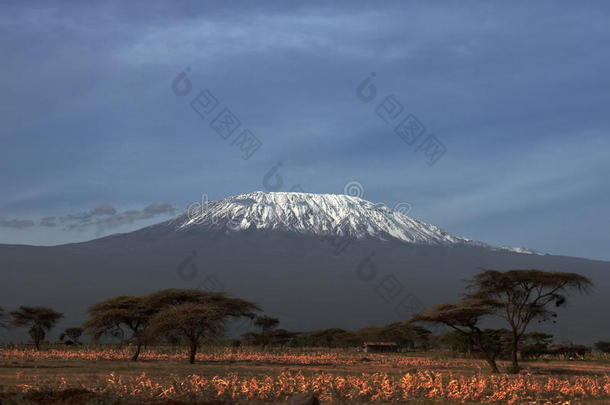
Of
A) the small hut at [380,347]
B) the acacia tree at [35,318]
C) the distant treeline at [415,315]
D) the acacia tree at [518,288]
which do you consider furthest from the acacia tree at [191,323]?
the small hut at [380,347]

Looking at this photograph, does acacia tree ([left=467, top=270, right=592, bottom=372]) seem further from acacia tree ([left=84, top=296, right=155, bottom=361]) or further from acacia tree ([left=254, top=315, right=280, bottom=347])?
acacia tree ([left=254, top=315, right=280, bottom=347])

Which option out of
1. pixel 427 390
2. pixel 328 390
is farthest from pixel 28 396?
pixel 427 390

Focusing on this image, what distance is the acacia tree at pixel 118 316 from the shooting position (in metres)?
57.7

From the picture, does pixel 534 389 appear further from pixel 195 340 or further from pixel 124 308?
pixel 124 308

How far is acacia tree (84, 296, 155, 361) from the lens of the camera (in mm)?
Result: 57688

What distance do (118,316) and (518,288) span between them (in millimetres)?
29396

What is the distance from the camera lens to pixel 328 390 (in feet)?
92.3

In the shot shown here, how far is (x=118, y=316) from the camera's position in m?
57.9

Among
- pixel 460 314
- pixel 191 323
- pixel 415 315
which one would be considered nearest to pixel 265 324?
pixel 191 323

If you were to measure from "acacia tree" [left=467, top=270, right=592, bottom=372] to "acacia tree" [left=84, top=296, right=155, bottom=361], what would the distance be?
24.6 meters

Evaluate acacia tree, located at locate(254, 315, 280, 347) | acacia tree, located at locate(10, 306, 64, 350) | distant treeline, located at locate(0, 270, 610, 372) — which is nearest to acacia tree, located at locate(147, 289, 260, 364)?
distant treeline, located at locate(0, 270, 610, 372)

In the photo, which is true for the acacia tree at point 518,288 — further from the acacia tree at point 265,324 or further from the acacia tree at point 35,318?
the acacia tree at point 265,324

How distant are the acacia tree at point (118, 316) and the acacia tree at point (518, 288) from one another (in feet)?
A: 80.7

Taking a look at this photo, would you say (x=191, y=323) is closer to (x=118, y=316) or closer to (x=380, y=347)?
(x=118, y=316)
